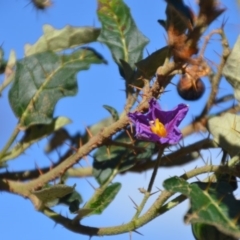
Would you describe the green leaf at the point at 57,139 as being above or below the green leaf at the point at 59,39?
below

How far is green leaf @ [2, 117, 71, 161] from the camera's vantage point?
4.36 ft

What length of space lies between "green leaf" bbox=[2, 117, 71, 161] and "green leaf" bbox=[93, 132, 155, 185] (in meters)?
0.09

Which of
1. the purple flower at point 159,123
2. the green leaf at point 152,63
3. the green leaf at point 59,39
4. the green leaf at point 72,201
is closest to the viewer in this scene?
the purple flower at point 159,123

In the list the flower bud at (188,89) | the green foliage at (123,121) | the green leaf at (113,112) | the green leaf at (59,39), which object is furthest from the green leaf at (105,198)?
the green leaf at (59,39)

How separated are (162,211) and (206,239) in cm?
8

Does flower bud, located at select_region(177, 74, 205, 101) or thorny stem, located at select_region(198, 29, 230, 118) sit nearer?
thorny stem, located at select_region(198, 29, 230, 118)

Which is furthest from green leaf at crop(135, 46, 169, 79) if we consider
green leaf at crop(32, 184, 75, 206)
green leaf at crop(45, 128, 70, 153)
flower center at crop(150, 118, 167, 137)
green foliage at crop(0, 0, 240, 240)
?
green leaf at crop(45, 128, 70, 153)

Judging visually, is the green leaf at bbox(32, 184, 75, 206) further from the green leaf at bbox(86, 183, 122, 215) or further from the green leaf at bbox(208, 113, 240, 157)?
the green leaf at bbox(208, 113, 240, 157)

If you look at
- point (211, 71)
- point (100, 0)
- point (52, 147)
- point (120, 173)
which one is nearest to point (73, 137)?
point (52, 147)

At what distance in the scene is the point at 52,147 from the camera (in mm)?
1511

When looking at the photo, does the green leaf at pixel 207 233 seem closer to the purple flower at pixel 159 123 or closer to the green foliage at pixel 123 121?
the green foliage at pixel 123 121

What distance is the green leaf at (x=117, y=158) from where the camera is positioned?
128cm

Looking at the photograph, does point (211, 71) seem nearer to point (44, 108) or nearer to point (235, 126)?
point (235, 126)

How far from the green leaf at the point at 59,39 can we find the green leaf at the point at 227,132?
39 cm
